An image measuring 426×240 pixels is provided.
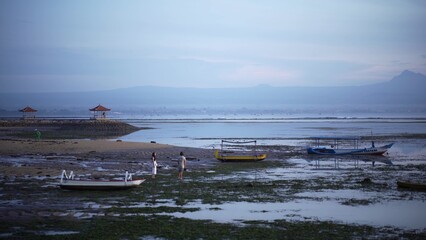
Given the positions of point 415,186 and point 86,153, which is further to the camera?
point 86,153

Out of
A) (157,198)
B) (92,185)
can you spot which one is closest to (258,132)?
(92,185)

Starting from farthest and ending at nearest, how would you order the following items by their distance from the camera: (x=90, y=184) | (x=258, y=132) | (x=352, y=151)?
(x=258, y=132)
(x=352, y=151)
(x=90, y=184)

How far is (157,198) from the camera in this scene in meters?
22.3

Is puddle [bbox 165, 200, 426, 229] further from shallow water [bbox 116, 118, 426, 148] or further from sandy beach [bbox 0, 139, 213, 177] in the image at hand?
shallow water [bbox 116, 118, 426, 148]

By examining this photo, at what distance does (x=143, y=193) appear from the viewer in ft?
77.1

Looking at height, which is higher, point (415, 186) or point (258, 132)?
point (415, 186)

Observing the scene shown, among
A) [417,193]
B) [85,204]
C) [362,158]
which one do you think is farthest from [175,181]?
Answer: [362,158]

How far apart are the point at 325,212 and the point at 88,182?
35.3ft

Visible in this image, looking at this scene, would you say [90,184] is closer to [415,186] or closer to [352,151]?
[415,186]

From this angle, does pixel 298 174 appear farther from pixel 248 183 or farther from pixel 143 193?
pixel 143 193

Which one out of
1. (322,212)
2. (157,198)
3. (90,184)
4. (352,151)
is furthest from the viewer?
(352,151)

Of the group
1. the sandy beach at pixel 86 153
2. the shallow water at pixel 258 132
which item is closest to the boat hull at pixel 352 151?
the sandy beach at pixel 86 153

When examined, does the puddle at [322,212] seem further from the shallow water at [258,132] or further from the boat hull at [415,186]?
the shallow water at [258,132]

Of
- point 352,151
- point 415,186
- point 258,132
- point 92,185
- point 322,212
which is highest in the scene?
point 92,185
